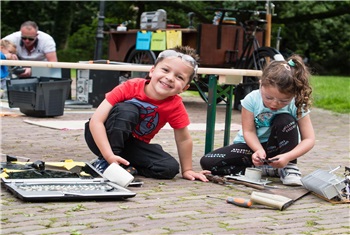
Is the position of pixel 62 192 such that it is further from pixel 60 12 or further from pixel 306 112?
pixel 60 12

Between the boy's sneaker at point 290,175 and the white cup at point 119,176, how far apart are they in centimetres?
116

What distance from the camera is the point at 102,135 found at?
4.95 metres

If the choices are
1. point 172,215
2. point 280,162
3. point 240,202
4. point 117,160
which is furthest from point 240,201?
point 117,160

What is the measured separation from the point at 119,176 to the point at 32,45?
746cm

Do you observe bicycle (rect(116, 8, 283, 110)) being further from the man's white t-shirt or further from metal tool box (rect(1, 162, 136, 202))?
metal tool box (rect(1, 162, 136, 202))

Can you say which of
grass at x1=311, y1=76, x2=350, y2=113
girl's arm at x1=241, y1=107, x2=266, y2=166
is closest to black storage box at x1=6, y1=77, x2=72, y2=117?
grass at x1=311, y1=76, x2=350, y2=113

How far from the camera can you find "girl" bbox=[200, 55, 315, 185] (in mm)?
5027

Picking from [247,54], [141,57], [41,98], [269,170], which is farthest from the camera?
[141,57]

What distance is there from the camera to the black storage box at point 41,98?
370 inches

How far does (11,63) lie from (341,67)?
91.9 ft

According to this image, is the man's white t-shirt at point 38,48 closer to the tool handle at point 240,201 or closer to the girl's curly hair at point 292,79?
the girl's curly hair at point 292,79

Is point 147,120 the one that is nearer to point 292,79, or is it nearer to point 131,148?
point 131,148

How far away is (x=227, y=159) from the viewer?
543cm

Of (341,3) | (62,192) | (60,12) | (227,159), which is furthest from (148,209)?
Answer: (60,12)
